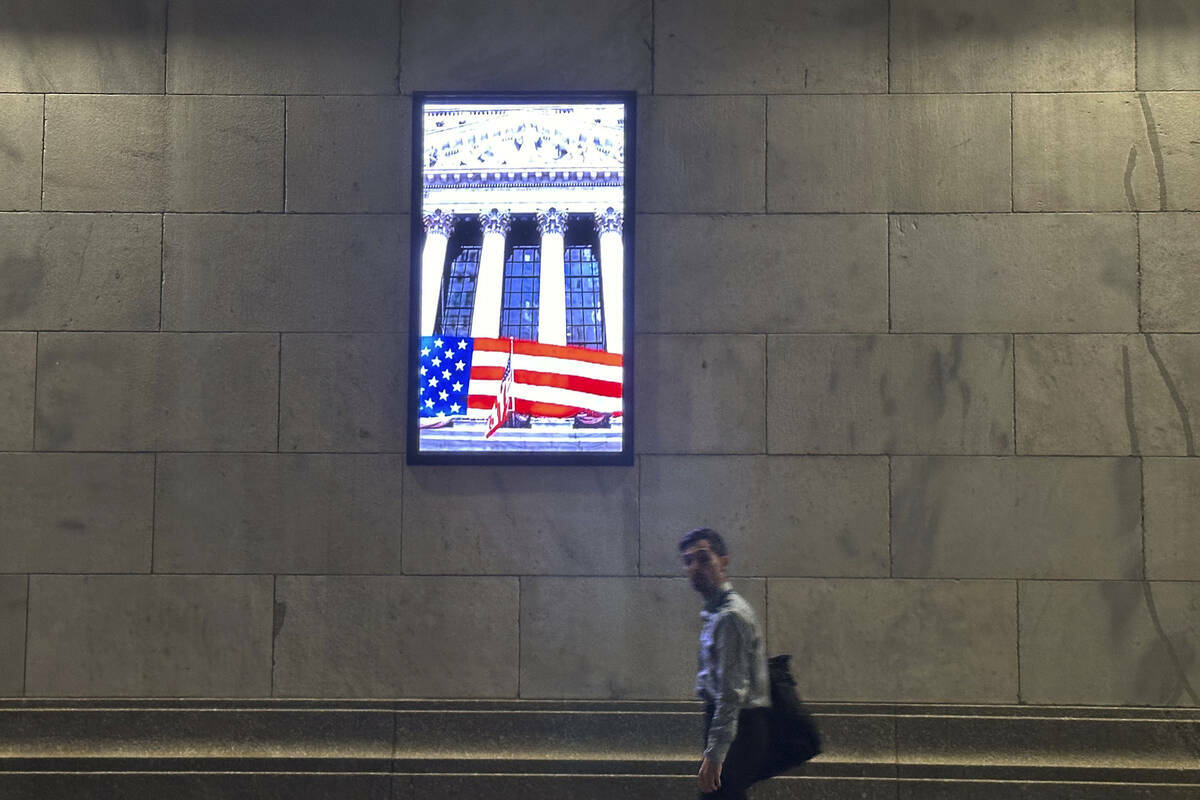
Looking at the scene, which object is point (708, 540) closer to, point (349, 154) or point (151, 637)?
point (349, 154)

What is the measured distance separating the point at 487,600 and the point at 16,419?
3.30m

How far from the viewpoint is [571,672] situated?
7.04 meters

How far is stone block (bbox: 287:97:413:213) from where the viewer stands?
7.28 m

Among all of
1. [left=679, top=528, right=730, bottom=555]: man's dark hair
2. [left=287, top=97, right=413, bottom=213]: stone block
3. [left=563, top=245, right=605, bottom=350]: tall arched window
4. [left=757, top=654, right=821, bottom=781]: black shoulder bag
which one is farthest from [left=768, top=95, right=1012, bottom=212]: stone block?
[left=757, top=654, right=821, bottom=781]: black shoulder bag

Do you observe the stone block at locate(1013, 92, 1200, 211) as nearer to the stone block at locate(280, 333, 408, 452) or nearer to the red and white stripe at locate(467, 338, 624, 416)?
the red and white stripe at locate(467, 338, 624, 416)

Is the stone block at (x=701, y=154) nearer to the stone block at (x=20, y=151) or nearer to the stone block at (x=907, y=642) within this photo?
the stone block at (x=907, y=642)

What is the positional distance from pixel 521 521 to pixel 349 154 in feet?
8.77

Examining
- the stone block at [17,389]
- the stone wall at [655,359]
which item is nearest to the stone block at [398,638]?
the stone wall at [655,359]

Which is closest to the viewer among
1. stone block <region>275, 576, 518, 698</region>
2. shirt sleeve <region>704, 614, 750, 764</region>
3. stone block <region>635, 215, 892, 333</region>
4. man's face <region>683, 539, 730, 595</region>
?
shirt sleeve <region>704, 614, 750, 764</region>

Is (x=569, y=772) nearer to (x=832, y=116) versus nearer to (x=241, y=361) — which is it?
(x=241, y=361)

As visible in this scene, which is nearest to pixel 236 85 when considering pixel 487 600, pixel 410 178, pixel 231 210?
pixel 231 210

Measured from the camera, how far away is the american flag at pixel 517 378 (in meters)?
7.20

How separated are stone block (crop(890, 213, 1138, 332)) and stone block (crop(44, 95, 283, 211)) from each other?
4.21 meters

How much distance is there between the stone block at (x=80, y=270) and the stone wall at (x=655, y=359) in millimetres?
26
